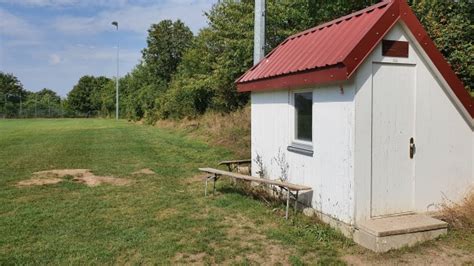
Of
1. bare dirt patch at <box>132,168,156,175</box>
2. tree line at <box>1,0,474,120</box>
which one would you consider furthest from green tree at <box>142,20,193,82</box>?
bare dirt patch at <box>132,168,156,175</box>

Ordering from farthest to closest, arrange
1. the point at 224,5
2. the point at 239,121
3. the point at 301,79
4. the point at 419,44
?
the point at 224,5
the point at 239,121
the point at 301,79
the point at 419,44

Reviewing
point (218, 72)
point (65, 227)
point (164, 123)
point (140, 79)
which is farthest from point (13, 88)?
point (65, 227)

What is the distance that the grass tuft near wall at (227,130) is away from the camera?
625 inches

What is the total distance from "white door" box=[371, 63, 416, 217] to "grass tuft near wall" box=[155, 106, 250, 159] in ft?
26.1

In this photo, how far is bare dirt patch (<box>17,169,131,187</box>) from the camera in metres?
9.95

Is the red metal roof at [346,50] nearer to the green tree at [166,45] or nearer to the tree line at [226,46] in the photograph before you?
the tree line at [226,46]

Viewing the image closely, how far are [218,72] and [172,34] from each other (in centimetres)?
2433

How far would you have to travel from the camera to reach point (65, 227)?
20.6 feet

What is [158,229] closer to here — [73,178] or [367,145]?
[367,145]

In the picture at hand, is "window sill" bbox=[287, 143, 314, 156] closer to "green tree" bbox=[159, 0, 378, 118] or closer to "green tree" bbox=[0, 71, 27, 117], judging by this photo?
"green tree" bbox=[159, 0, 378, 118]

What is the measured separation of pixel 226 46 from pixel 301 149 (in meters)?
16.3

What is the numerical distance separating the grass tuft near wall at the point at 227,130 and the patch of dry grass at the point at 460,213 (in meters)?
7.89

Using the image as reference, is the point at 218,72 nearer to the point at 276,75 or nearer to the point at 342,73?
the point at 276,75

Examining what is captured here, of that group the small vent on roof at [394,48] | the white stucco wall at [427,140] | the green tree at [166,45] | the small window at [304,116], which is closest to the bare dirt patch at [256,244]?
the white stucco wall at [427,140]
